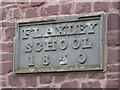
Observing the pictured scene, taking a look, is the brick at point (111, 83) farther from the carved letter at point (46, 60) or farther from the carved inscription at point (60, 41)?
the carved letter at point (46, 60)

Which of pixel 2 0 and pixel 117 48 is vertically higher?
pixel 2 0

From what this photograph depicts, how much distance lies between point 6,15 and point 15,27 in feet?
0.72

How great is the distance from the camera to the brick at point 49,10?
332cm

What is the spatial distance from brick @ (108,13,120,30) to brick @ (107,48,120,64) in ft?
0.80

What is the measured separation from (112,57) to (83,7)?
65 cm

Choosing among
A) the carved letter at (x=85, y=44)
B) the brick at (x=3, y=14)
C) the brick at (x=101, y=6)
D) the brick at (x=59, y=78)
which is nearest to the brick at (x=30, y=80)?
the brick at (x=59, y=78)

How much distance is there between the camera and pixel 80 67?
10.2 feet

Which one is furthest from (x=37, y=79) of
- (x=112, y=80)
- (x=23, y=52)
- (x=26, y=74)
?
(x=112, y=80)

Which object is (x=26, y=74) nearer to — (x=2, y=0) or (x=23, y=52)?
(x=23, y=52)

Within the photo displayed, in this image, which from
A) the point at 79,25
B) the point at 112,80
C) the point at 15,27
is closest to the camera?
the point at 112,80

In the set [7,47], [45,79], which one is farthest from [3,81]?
[45,79]

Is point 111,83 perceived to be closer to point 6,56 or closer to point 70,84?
point 70,84

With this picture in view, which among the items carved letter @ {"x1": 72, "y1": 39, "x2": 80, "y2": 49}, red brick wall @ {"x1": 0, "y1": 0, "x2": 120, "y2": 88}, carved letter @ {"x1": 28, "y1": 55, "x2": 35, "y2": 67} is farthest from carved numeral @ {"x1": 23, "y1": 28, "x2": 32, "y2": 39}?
carved letter @ {"x1": 72, "y1": 39, "x2": 80, "y2": 49}

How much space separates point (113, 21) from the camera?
306cm
